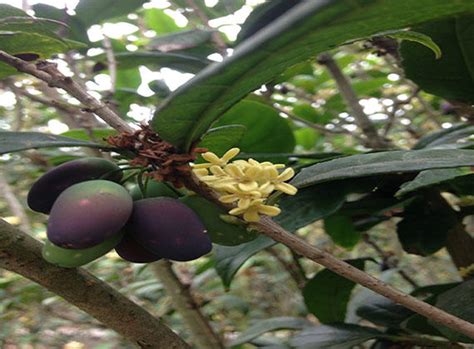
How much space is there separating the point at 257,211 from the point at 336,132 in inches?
35.2

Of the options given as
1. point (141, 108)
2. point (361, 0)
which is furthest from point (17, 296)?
point (361, 0)

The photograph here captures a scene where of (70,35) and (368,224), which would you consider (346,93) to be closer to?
(368,224)

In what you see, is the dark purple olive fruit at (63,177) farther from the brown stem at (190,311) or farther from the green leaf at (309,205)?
the brown stem at (190,311)

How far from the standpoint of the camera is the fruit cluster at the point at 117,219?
48cm

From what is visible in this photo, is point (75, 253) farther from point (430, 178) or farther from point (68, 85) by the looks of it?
point (430, 178)

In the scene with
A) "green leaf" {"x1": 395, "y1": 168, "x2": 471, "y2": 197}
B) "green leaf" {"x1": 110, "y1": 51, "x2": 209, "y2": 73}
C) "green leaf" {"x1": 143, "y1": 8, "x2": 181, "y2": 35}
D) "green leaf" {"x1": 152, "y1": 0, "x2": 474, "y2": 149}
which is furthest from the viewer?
"green leaf" {"x1": 143, "y1": 8, "x2": 181, "y2": 35}

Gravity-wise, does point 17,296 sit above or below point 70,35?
below

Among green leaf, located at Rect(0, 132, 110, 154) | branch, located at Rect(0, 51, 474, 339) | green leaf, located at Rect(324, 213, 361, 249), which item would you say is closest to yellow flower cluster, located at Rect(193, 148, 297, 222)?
branch, located at Rect(0, 51, 474, 339)

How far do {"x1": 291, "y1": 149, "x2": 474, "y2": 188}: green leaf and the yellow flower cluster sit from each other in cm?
7

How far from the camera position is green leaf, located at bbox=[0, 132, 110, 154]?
0.52 meters

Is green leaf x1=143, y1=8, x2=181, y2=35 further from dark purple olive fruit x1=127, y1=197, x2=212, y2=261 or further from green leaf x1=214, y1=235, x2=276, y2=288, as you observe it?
dark purple olive fruit x1=127, y1=197, x2=212, y2=261

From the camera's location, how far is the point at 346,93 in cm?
122

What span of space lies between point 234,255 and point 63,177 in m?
0.32

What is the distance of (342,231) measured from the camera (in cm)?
118
